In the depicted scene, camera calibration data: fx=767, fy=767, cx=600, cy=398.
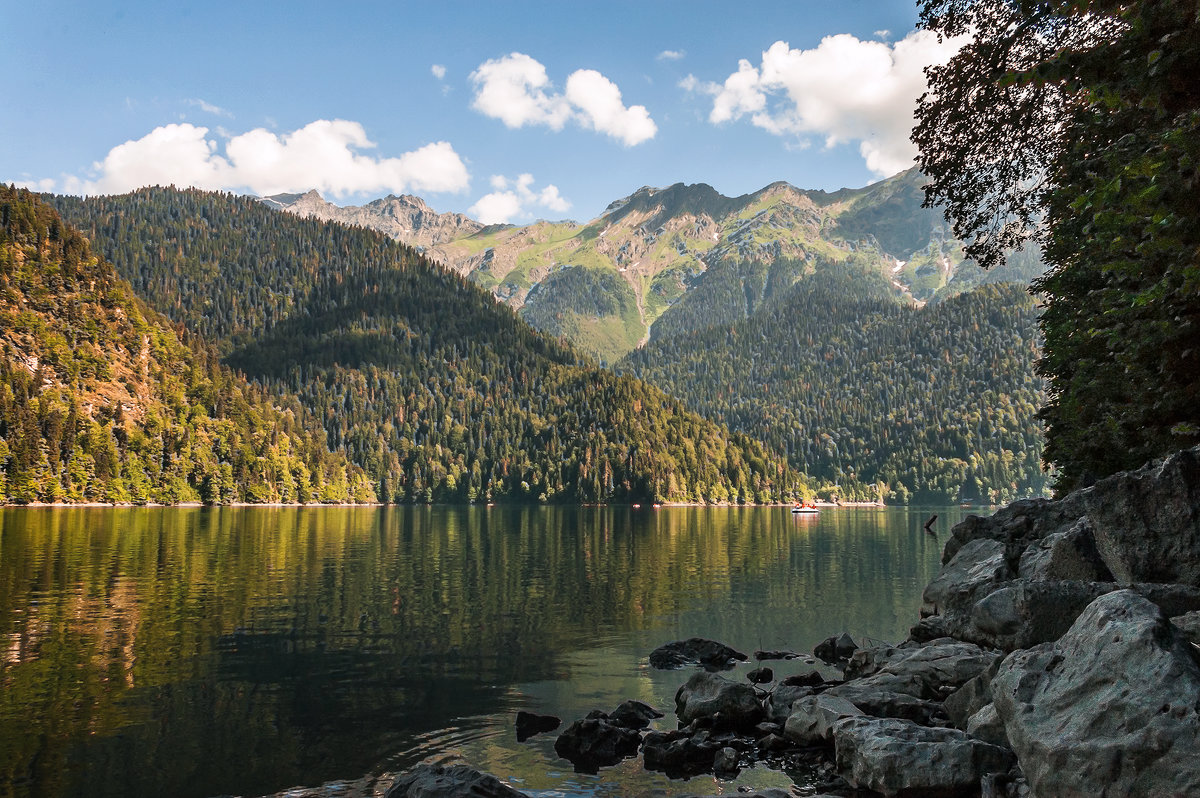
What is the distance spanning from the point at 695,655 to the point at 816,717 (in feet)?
56.3

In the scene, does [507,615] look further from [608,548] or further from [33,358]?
[33,358]

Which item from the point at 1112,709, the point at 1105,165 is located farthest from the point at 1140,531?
the point at 1105,165

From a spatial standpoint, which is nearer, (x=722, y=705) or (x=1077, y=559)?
(x=1077, y=559)

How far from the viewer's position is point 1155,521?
19.5 meters

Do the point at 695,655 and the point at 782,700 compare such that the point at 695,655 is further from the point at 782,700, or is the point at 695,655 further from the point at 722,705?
the point at 722,705

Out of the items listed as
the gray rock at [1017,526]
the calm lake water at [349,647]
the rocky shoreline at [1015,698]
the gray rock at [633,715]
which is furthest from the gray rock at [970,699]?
the gray rock at [1017,526]

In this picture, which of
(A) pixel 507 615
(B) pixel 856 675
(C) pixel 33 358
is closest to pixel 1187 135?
(B) pixel 856 675

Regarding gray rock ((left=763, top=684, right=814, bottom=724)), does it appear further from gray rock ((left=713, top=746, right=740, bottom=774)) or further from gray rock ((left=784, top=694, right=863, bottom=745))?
gray rock ((left=713, top=746, right=740, bottom=774))

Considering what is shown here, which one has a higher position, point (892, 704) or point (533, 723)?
point (892, 704)

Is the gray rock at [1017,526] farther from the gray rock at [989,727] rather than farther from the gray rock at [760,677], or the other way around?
the gray rock at [989,727]

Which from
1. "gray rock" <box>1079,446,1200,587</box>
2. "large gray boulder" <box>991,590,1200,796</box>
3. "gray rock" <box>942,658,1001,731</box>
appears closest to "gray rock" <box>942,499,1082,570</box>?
"gray rock" <box>1079,446,1200,587</box>

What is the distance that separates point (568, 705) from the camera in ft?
102

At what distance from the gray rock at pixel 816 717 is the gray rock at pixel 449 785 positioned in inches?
385

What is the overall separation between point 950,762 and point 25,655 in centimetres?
3984
